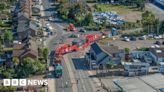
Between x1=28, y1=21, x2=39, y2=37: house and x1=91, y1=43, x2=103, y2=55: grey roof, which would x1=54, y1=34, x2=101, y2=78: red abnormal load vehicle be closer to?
x1=91, y1=43, x2=103, y2=55: grey roof

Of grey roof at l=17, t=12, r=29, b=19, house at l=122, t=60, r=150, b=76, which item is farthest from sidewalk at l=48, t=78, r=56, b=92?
grey roof at l=17, t=12, r=29, b=19

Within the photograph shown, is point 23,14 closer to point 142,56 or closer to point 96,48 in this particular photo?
point 96,48

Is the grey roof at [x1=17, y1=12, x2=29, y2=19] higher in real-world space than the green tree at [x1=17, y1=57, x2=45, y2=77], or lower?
higher

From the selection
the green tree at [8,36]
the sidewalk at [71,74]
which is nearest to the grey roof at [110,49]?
the sidewalk at [71,74]

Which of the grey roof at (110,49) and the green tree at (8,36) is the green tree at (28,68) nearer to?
the grey roof at (110,49)

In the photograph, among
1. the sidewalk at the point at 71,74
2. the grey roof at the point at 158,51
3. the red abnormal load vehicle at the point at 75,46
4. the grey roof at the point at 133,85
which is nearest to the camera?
the grey roof at the point at 133,85

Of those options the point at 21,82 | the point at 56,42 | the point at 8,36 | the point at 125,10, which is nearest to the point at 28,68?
the point at 21,82

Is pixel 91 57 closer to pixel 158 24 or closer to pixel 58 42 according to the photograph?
pixel 58 42
